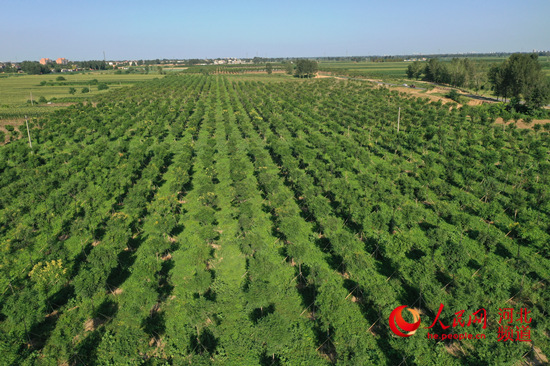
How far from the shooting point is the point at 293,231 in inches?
874

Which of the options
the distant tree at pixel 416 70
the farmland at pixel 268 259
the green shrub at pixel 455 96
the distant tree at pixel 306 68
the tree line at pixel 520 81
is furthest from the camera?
the distant tree at pixel 306 68

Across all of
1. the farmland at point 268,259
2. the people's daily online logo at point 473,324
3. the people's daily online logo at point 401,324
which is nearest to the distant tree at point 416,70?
the farmland at point 268,259

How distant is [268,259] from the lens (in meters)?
21.2

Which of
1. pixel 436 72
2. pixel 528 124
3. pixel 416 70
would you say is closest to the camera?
pixel 528 124

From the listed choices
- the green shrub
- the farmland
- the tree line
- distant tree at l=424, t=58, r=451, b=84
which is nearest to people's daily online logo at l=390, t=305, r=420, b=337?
the farmland

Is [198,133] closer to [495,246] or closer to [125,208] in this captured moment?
[125,208]

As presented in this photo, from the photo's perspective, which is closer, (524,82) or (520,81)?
(524,82)

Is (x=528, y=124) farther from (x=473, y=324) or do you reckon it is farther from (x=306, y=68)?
(x=306, y=68)

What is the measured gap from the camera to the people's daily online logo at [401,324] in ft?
49.1

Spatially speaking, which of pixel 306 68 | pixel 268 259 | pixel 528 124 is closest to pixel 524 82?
pixel 528 124

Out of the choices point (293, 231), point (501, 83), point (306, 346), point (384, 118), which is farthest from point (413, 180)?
point (501, 83)

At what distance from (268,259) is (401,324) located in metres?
8.89

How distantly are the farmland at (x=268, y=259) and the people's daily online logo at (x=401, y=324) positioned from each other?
0.38 meters

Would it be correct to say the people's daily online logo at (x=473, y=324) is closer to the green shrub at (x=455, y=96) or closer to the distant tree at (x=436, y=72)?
the green shrub at (x=455, y=96)
